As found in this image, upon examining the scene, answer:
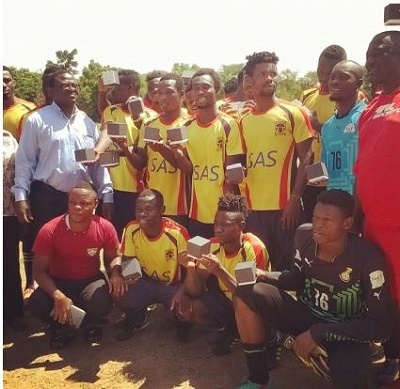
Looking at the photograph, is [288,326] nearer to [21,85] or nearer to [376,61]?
[376,61]

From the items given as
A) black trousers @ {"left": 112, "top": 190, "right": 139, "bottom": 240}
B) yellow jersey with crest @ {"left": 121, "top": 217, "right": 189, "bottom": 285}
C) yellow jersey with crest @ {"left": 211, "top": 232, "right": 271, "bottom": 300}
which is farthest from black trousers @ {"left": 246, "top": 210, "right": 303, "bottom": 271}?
black trousers @ {"left": 112, "top": 190, "right": 139, "bottom": 240}

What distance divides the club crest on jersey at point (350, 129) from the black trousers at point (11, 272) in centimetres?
303

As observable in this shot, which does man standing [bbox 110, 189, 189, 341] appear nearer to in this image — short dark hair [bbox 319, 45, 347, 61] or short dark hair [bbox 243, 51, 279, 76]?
short dark hair [bbox 243, 51, 279, 76]

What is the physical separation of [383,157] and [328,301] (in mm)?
1058

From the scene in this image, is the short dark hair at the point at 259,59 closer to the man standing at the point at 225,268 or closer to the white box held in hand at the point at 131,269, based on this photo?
the man standing at the point at 225,268

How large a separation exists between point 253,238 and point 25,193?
6.71ft

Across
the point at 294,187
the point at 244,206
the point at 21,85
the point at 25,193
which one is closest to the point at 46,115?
the point at 25,193

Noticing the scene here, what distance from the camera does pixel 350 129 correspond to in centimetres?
439

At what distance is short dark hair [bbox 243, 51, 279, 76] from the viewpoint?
4707mm

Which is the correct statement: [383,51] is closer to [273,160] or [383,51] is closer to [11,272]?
[273,160]

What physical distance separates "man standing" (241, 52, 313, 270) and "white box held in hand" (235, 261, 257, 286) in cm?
113

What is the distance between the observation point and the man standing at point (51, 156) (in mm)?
4840

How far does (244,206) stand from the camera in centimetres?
449

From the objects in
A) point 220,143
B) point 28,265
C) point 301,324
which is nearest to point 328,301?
point 301,324
